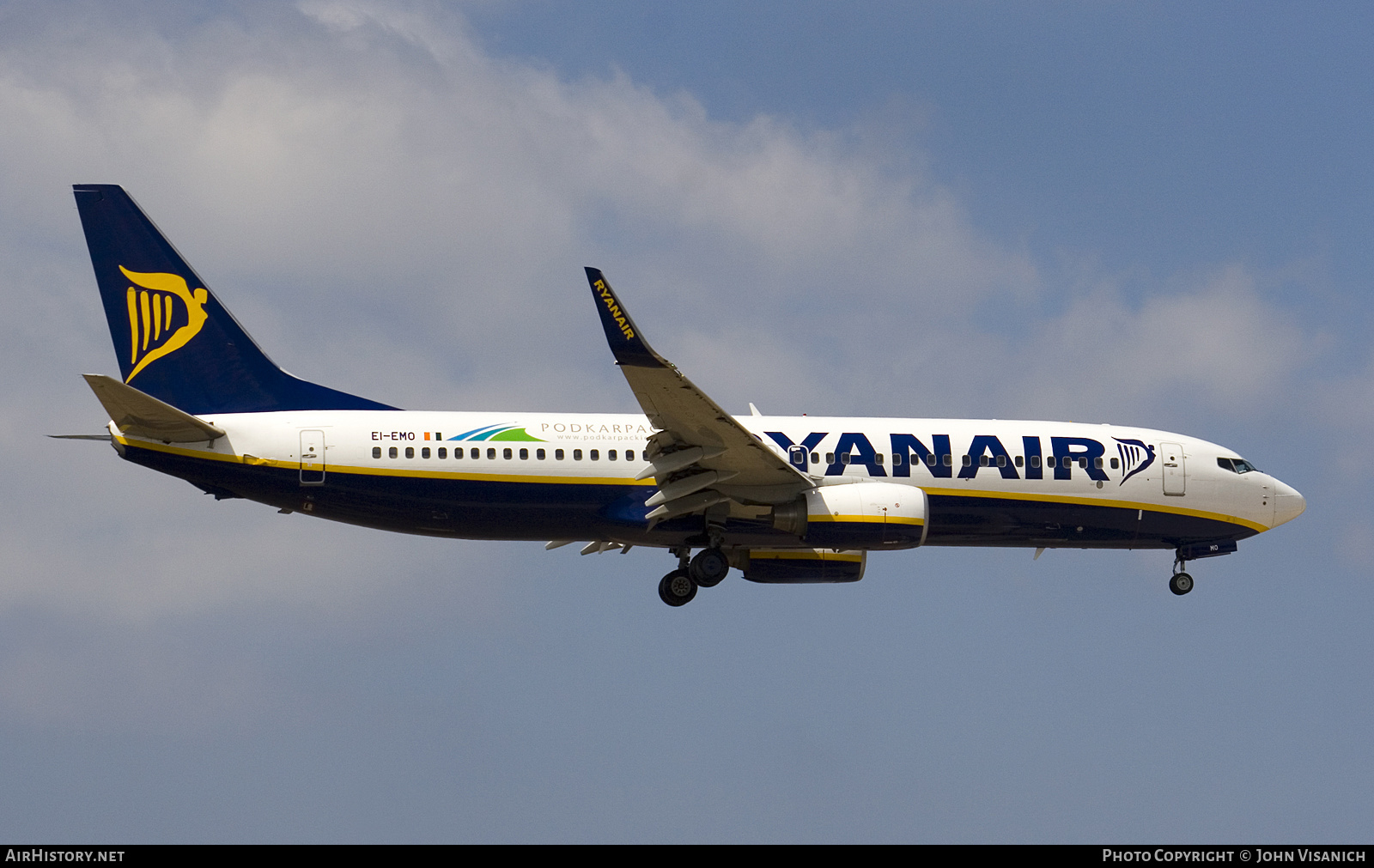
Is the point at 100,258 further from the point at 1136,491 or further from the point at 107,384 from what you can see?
the point at 1136,491

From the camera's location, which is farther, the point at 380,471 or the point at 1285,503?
the point at 1285,503

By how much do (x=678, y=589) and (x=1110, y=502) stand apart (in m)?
10.4

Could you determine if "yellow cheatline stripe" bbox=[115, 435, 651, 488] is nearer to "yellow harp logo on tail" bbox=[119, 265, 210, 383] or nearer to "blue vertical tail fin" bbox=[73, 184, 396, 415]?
"blue vertical tail fin" bbox=[73, 184, 396, 415]

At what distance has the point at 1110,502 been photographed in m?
40.8

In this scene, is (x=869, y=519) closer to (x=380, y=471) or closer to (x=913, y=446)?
(x=913, y=446)

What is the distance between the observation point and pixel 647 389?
34.7 m

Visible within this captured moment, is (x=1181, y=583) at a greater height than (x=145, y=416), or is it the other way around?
(x=1181, y=583)

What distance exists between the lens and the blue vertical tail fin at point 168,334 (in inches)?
1495

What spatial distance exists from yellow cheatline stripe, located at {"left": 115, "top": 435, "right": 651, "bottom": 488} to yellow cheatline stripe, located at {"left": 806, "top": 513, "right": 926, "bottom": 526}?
12.4ft

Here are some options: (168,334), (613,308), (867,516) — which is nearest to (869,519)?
(867,516)

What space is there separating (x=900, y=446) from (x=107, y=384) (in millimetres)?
17077

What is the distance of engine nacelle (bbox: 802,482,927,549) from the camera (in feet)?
122

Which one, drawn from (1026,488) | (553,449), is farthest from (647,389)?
(1026,488)
